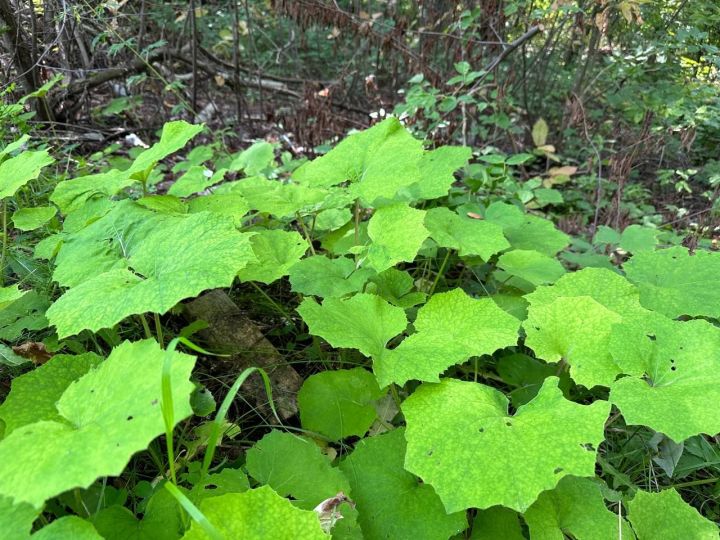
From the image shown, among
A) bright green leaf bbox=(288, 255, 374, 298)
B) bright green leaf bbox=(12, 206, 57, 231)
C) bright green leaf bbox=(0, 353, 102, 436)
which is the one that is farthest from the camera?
bright green leaf bbox=(12, 206, 57, 231)

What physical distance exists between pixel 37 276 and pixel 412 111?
1775 mm

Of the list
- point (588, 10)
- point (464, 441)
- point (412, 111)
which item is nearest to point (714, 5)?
point (588, 10)

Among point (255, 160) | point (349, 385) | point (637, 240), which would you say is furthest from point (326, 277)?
point (637, 240)

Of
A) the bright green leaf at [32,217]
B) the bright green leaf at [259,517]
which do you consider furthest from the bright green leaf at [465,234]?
the bright green leaf at [32,217]

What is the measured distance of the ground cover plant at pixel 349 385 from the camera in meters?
0.70

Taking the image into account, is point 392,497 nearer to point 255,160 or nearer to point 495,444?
point 495,444

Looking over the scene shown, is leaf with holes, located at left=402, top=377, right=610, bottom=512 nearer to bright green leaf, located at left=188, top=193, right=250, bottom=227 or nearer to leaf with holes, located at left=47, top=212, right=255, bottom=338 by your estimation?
leaf with holes, located at left=47, top=212, right=255, bottom=338

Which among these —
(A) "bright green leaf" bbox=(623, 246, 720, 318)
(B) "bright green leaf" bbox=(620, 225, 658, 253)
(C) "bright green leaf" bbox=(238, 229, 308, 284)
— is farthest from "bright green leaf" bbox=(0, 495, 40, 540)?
(B) "bright green leaf" bbox=(620, 225, 658, 253)

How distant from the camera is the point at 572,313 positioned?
43.4 inches

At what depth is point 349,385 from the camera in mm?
1098

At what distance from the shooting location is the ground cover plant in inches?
27.7

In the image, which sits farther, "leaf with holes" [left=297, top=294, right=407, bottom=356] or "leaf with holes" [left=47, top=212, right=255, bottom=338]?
"leaf with holes" [left=297, top=294, right=407, bottom=356]

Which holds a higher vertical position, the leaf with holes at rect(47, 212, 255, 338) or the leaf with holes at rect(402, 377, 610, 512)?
the leaf with holes at rect(47, 212, 255, 338)

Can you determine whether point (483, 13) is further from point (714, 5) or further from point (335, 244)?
point (335, 244)
